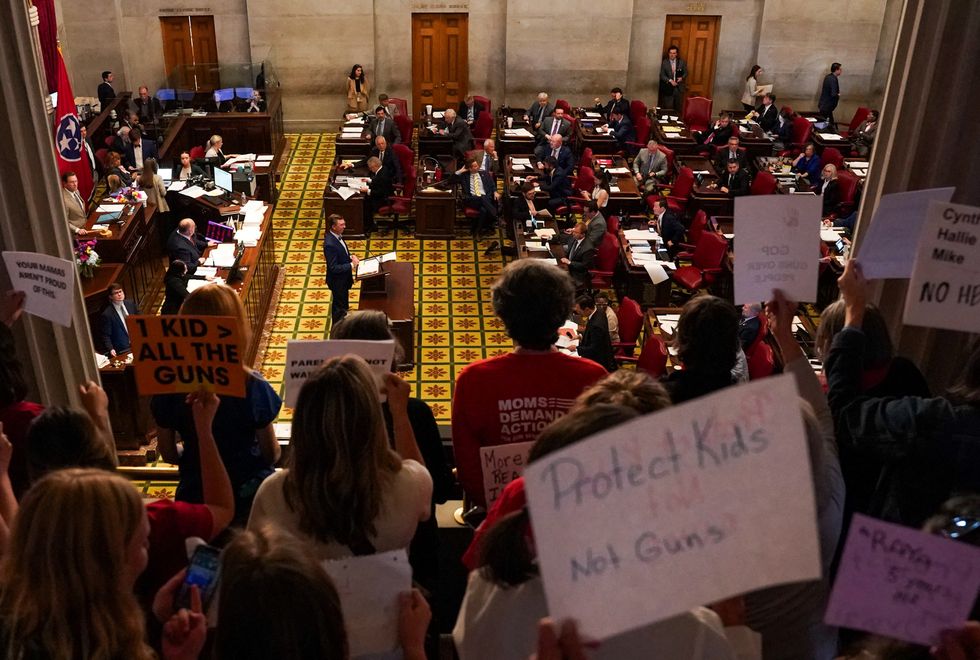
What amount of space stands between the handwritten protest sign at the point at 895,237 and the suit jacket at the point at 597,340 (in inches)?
162

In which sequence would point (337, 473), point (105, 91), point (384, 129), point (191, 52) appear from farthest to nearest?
point (191, 52), point (105, 91), point (384, 129), point (337, 473)

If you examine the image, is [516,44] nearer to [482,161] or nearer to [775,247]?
[482,161]

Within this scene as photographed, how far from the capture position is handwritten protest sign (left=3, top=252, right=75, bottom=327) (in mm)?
3748

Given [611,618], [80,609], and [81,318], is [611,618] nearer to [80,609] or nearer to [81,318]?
[80,609]

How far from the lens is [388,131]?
14102mm

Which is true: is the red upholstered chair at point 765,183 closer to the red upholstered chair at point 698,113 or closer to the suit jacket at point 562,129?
the suit jacket at point 562,129

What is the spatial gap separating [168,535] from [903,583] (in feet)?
6.35

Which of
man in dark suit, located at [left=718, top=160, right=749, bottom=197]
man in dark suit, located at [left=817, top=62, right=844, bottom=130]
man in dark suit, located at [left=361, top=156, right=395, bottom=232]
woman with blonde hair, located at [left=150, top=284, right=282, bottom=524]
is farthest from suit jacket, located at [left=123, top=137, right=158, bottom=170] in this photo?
man in dark suit, located at [left=817, top=62, right=844, bottom=130]

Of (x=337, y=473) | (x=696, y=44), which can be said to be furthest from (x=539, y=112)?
(x=337, y=473)

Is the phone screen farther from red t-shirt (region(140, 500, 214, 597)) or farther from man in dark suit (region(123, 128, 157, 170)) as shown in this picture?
man in dark suit (region(123, 128, 157, 170))

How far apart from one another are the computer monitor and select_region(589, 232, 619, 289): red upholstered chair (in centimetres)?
495

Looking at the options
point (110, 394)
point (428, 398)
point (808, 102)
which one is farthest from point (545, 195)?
point (808, 102)

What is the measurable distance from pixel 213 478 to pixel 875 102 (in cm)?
1794

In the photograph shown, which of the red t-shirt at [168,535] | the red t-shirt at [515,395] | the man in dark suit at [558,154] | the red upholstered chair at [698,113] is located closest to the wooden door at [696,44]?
the red upholstered chair at [698,113]
